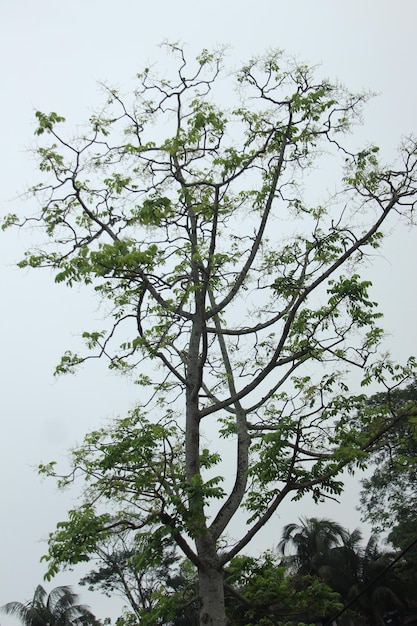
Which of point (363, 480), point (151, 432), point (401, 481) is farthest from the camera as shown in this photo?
point (363, 480)

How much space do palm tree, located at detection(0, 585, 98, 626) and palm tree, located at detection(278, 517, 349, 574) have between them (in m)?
7.39

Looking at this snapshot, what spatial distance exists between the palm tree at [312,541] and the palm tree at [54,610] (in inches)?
291

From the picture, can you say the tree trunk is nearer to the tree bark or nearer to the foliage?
the tree bark

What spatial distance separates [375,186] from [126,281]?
3485 millimetres

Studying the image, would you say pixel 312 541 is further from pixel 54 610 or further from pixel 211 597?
pixel 211 597

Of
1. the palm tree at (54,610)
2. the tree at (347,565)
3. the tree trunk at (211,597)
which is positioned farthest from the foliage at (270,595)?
the palm tree at (54,610)

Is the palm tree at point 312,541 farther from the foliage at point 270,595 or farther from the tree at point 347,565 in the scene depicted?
the foliage at point 270,595

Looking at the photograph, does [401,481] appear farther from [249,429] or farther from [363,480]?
[249,429]

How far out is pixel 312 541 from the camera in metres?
23.7

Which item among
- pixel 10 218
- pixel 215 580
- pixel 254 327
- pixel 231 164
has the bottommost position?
pixel 215 580

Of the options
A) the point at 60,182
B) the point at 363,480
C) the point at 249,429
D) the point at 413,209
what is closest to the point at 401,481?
the point at 363,480

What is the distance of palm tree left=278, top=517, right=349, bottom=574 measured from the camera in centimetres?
2292

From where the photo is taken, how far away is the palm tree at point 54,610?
2197 centimetres

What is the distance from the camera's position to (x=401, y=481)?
21.0 meters
